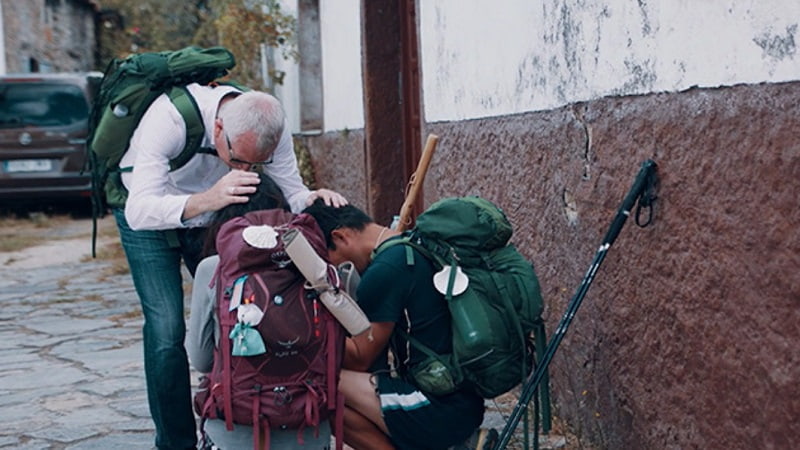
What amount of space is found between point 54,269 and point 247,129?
24.3ft

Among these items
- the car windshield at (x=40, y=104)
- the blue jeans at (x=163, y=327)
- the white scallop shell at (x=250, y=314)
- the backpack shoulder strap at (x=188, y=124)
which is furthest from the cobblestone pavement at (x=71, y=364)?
the car windshield at (x=40, y=104)

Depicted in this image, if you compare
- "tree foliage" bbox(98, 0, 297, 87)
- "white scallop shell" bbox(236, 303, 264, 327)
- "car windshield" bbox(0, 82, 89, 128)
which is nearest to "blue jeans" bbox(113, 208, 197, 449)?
"white scallop shell" bbox(236, 303, 264, 327)

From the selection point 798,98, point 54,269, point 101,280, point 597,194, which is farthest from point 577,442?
point 54,269

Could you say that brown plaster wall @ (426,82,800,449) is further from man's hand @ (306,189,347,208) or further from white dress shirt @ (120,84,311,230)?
white dress shirt @ (120,84,311,230)

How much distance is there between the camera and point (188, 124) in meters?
3.56

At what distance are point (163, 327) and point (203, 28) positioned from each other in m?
14.8

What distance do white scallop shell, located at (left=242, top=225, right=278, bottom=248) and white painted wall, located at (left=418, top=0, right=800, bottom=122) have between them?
1.20m

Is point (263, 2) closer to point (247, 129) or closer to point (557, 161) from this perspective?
point (557, 161)

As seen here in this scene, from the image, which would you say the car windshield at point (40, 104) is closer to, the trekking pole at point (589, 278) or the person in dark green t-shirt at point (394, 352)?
the person in dark green t-shirt at point (394, 352)

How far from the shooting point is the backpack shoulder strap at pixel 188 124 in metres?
3.55

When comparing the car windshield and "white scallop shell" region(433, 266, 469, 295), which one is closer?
"white scallop shell" region(433, 266, 469, 295)

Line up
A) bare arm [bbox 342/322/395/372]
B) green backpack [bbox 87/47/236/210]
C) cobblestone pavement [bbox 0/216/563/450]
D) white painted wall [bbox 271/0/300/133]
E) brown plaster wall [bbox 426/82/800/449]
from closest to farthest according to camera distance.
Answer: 1. brown plaster wall [bbox 426/82/800/449]
2. bare arm [bbox 342/322/395/372]
3. green backpack [bbox 87/47/236/210]
4. cobblestone pavement [bbox 0/216/563/450]
5. white painted wall [bbox 271/0/300/133]

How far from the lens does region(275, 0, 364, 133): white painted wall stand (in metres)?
7.83

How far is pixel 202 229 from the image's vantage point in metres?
3.65
